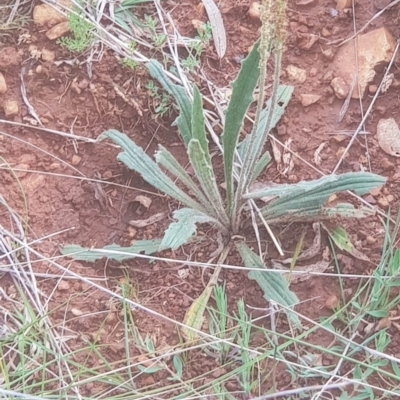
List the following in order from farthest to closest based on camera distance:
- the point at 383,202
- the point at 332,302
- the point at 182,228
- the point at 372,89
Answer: the point at 372,89
the point at 383,202
the point at 332,302
the point at 182,228

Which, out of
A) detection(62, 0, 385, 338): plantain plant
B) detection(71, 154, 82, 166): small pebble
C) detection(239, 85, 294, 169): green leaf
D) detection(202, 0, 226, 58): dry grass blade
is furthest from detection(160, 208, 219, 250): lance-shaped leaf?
detection(202, 0, 226, 58): dry grass blade

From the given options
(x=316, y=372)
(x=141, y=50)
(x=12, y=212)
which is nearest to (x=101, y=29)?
(x=141, y=50)

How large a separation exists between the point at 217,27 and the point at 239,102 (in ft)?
1.37

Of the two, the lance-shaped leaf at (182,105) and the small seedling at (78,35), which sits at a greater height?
the small seedling at (78,35)

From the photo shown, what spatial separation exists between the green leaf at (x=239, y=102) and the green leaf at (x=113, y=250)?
24cm

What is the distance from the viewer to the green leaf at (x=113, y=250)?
5.26 feet

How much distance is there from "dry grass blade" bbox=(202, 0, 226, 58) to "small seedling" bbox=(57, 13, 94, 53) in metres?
0.32

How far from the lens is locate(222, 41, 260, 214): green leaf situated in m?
1.45

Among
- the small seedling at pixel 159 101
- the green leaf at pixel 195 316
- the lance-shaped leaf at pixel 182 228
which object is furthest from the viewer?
the small seedling at pixel 159 101

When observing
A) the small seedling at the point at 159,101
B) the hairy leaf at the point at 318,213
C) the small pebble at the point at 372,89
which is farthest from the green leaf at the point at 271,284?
the small pebble at the point at 372,89

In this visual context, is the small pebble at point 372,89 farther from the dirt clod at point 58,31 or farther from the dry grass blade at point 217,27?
the dirt clod at point 58,31

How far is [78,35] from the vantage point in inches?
71.0

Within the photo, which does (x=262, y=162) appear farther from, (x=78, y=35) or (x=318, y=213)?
(x=78, y=35)

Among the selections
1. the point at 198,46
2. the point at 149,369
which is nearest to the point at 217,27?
the point at 198,46
